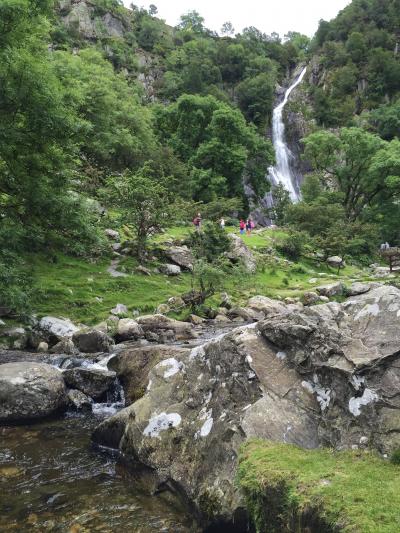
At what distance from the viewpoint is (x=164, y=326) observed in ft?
68.3

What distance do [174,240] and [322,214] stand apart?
19.1 meters

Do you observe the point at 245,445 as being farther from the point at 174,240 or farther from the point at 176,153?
the point at 176,153

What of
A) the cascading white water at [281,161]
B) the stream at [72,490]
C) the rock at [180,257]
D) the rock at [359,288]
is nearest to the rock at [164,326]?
the stream at [72,490]

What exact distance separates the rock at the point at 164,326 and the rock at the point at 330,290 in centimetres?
1340

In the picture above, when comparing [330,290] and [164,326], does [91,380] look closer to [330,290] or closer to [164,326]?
[164,326]

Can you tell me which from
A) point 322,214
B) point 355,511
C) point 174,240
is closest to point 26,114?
point 355,511

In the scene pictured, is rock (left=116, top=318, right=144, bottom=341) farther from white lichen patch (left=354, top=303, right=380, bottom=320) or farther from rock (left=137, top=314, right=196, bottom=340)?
white lichen patch (left=354, top=303, right=380, bottom=320)

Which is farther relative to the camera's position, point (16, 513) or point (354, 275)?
point (354, 275)

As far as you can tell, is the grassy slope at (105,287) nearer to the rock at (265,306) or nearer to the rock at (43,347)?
the rock at (265,306)

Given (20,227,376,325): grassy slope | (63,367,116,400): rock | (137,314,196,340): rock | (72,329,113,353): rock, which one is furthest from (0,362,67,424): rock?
(20,227,376,325): grassy slope

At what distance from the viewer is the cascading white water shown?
70688 millimetres

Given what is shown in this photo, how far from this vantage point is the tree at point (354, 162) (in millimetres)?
51406

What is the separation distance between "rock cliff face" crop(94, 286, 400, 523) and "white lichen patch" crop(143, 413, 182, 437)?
18 millimetres

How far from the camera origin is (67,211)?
15430mm
